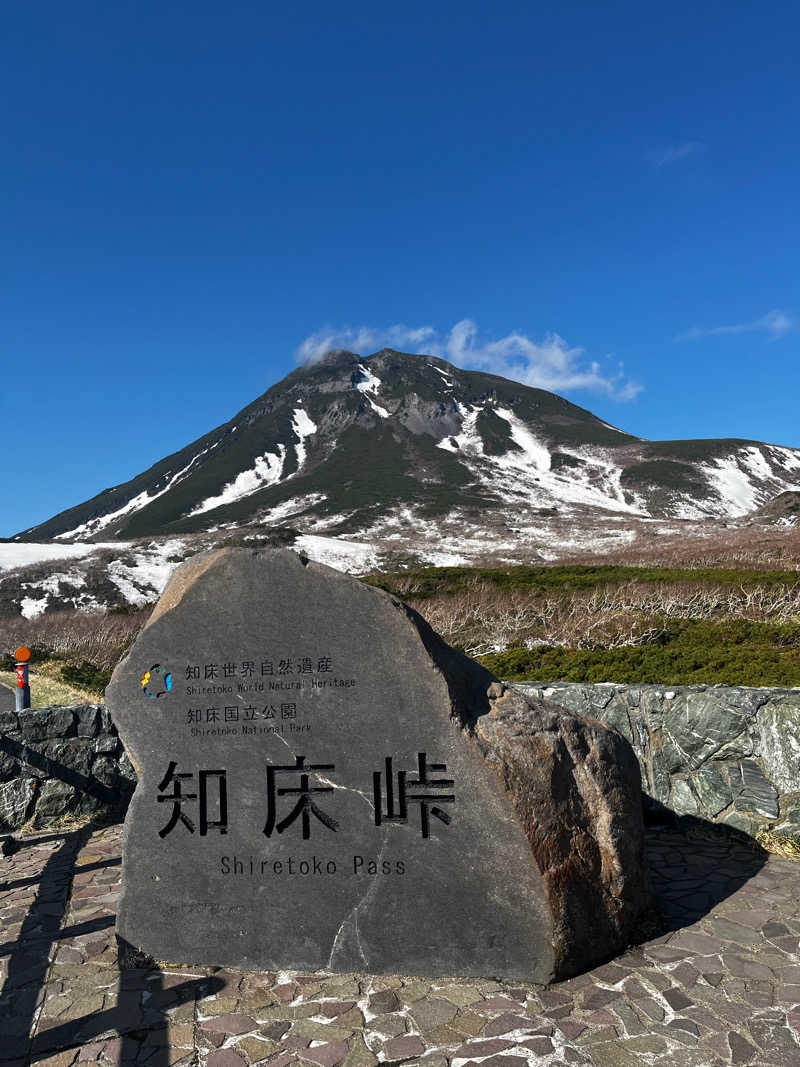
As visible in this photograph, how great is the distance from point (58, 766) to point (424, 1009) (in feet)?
18.0

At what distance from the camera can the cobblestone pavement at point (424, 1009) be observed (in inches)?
141

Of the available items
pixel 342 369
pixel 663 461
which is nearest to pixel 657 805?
pixel 663 461

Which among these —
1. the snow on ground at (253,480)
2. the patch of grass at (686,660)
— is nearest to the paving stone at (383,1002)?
the patch of grass at (686,660)

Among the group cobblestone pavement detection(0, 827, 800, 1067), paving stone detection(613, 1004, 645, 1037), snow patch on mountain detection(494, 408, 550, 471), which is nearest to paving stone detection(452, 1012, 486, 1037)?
cobblestone pavement detection(0, 827, 800, 1067)

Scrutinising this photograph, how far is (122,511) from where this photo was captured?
120 m

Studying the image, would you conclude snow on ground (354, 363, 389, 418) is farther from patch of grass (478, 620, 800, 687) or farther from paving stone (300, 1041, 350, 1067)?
paving stone (300, 1041, 350, 1067)

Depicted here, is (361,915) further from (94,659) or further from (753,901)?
(94,659)

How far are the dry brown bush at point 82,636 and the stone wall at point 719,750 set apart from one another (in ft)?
35.1

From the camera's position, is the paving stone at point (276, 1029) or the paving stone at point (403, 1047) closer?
the paving stone at point (403, 1047)

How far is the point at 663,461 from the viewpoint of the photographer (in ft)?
365

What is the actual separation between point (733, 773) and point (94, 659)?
12295mm

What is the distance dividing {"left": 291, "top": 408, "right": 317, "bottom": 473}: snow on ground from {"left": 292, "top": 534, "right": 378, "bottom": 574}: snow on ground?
83697 millimetres

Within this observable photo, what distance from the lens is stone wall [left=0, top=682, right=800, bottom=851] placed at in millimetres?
6395

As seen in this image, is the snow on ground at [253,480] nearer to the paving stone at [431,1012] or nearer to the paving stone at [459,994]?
the paving stone at [459,994]
